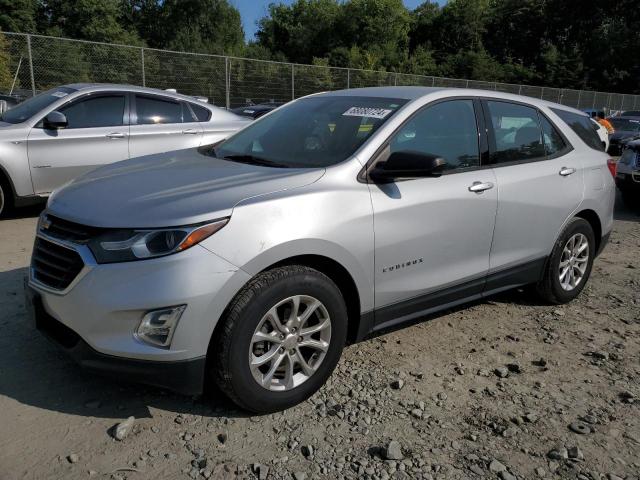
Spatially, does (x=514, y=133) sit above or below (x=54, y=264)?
above

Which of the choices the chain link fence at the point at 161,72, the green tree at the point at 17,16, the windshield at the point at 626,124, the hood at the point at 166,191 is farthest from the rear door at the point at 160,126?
the green tree at the point at 17,16

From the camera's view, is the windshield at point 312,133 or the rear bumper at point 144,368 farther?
the windshield at point 312,133

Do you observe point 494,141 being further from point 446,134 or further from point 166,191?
point 166,191

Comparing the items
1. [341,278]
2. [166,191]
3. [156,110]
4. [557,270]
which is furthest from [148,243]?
[156,110]

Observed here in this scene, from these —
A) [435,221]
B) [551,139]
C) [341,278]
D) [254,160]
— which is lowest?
[341,278]

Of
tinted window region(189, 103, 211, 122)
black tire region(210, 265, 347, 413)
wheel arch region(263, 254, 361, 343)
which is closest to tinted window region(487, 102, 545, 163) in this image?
wheel arch region(263, 254, 361, 343)

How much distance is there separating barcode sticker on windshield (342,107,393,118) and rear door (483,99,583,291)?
857mm

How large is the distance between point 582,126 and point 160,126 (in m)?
4.93

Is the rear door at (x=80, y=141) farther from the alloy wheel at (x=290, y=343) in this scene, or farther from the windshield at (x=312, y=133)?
the alloy wheel at (x=290, y=343)

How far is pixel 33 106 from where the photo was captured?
6.90m

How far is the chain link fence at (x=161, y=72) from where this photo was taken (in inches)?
559

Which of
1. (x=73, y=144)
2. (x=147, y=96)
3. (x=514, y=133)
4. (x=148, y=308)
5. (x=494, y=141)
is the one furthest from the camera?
(x=147, y=96)

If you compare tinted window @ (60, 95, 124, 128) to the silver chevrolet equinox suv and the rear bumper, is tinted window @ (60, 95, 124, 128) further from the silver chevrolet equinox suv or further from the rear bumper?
the rear bumper

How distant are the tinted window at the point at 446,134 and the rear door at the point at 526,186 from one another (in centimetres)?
18
